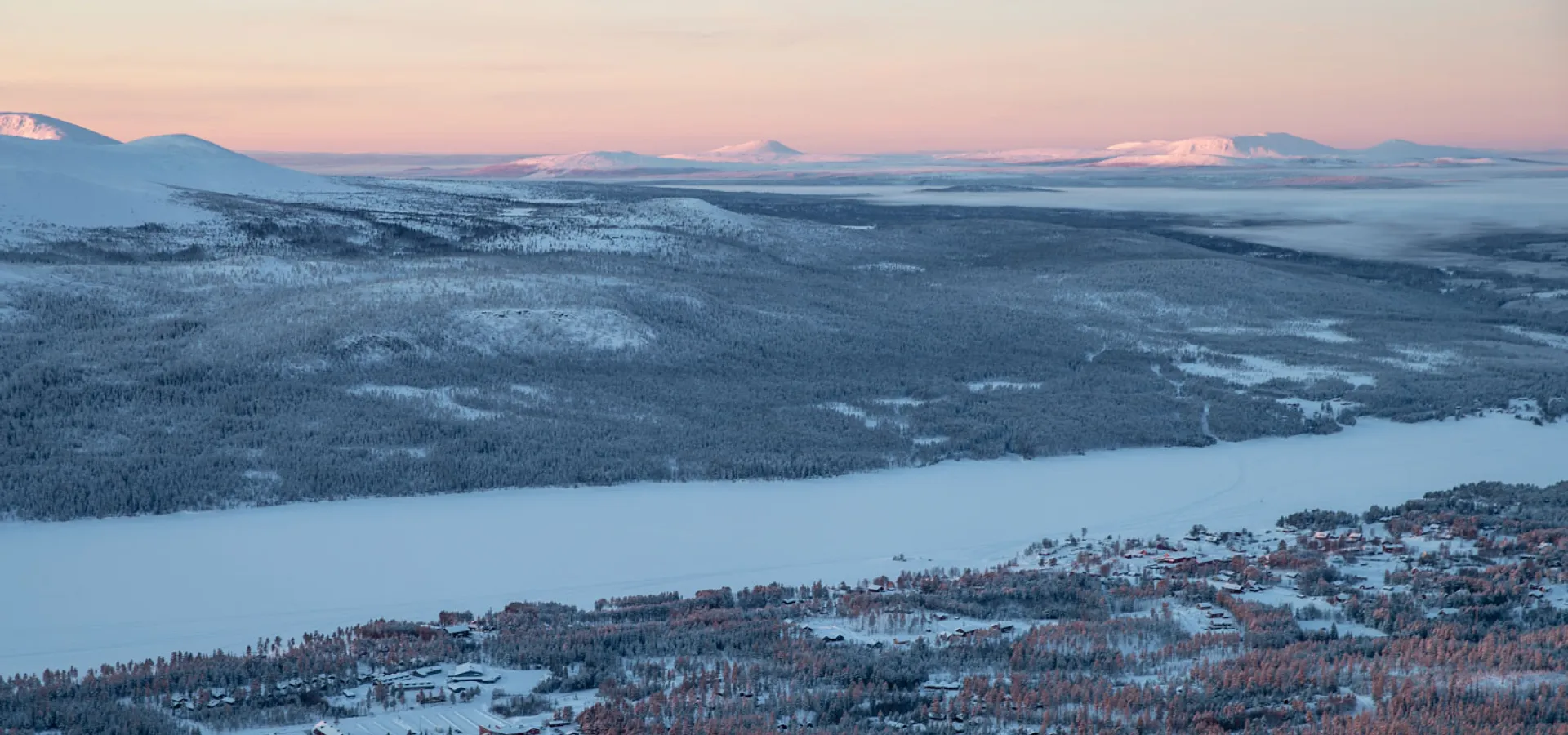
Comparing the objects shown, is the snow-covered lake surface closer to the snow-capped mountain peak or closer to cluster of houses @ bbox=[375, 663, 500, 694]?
cluster of houses @ bbox=[375, 663, 500, 694]

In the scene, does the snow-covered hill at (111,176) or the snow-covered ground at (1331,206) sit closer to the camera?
the snow-covered hill at (111,176)

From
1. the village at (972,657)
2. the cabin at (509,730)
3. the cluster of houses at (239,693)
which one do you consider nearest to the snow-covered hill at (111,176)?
the village at (972,657)

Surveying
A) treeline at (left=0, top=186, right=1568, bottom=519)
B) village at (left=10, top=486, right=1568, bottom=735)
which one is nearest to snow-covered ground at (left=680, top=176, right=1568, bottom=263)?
treeline at (left=0, top=186, right=1568, bottom=519)

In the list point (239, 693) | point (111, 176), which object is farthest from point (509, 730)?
point (111, 176)

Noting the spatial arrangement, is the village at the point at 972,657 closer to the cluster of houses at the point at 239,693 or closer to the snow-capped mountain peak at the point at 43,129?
the cluster of houses at the point at 239,693

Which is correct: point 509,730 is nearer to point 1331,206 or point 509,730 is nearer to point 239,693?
point 239,693
